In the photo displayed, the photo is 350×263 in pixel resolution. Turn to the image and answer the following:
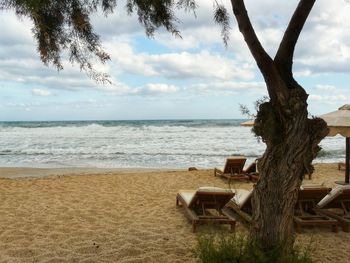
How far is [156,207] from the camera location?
8.01 meters

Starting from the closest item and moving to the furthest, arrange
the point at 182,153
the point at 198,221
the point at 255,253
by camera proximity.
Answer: the point at 255,253 < the point at 198,221 < the point at 182,153

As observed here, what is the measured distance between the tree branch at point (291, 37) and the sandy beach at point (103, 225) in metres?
1.71

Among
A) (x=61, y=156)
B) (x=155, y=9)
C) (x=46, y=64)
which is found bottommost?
(x=61, y=156)

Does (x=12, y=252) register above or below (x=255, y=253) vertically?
below

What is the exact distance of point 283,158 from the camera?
379 cm

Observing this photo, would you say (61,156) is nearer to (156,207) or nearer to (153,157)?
(153,157)

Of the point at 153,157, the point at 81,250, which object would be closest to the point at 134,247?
the point at 81,250

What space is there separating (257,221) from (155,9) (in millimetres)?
2605

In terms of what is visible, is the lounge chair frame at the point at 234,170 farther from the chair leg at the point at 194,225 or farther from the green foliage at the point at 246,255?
the green foliage at the point at 246,255

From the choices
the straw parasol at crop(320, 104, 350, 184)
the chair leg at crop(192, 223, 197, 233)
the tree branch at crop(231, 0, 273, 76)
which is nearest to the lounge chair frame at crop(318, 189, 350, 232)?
the straw parasol at crop(320, 104, 350, 184)

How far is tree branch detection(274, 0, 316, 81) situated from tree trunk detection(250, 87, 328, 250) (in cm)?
25

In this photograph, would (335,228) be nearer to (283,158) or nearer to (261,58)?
(283,158)

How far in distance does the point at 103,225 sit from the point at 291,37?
4.25m

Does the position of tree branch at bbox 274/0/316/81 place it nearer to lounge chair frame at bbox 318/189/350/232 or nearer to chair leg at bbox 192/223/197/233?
chair leg at bbox 192/223/197/233
